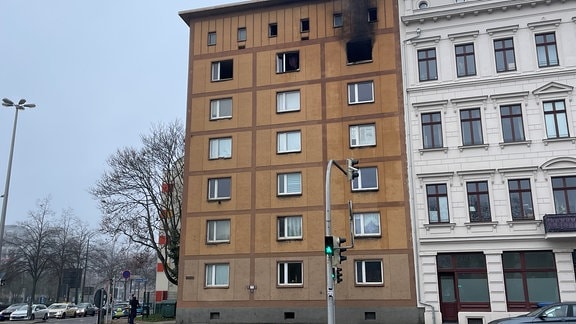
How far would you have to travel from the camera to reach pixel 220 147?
33.3 meters

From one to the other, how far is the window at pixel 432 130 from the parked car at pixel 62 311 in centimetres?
3987

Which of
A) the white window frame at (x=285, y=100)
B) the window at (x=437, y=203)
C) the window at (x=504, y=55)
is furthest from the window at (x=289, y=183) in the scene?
the window at (x=504, y=55)

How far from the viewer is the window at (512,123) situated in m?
27.4

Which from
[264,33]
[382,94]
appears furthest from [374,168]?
[264,33]

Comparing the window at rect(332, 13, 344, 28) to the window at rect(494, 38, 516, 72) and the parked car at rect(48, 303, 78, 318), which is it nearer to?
the window at rect(494, 38, 516, 72)

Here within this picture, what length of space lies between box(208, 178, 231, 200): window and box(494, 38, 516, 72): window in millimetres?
17834

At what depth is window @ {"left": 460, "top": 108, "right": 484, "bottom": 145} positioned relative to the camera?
28.1 metres

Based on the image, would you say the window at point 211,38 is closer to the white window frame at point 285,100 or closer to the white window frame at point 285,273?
the white window frame at point 285,100

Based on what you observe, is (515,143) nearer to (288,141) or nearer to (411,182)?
(411,182)

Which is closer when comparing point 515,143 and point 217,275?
point 515,143

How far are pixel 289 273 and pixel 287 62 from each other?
13858 mm

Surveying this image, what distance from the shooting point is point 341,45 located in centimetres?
3206

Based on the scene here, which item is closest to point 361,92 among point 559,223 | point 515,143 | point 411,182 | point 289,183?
point 411,182

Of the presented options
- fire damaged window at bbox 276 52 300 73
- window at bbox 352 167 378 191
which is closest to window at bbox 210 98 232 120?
fire damaged window at bbox 276 52 300 73
